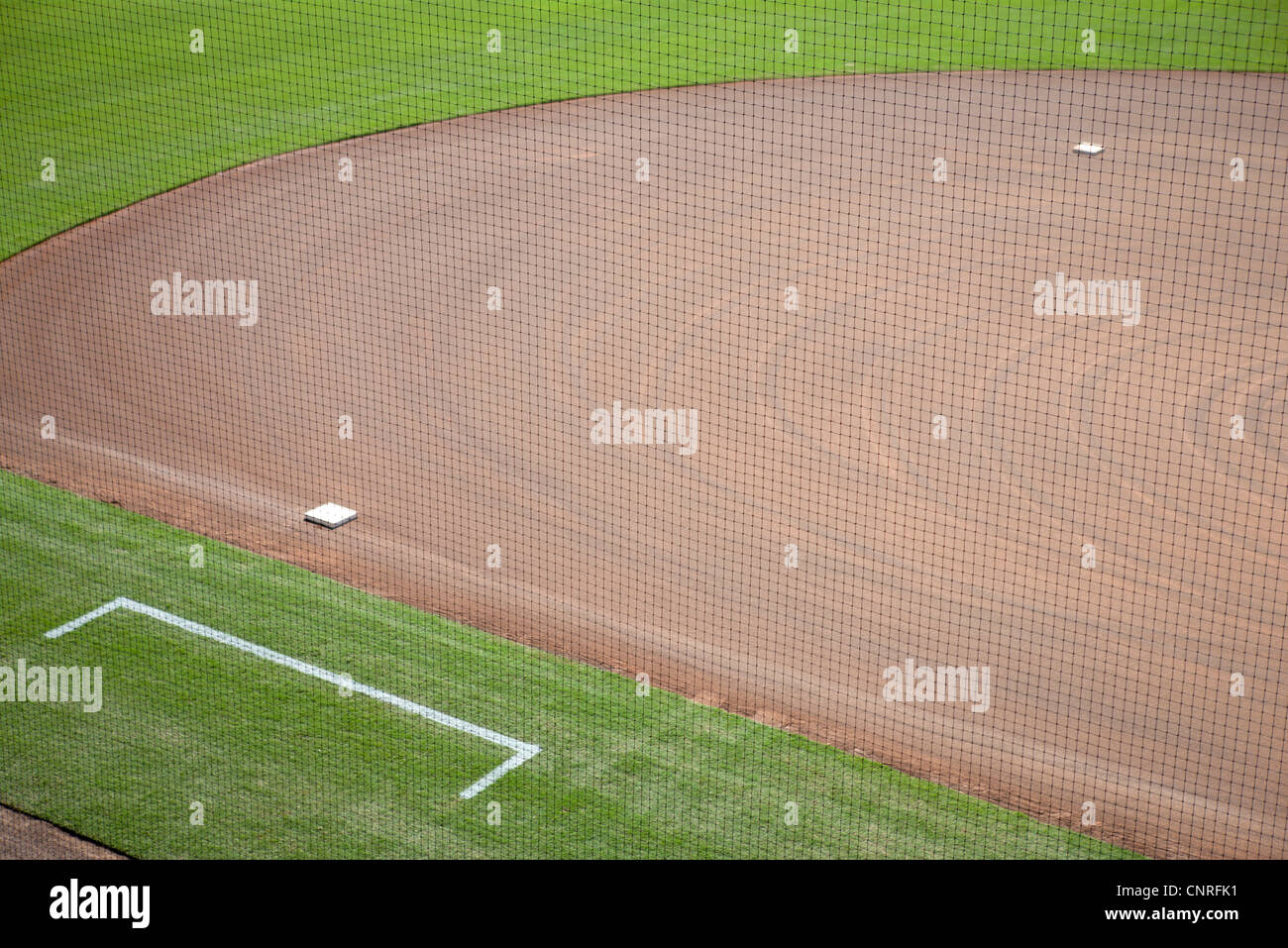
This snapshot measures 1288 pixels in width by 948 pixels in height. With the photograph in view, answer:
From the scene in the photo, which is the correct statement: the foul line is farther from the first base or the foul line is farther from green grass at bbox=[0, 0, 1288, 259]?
green grass at bbox=[0, 0, 1288, 259]

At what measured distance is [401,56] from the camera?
24.7 m

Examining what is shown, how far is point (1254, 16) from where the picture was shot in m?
25.7

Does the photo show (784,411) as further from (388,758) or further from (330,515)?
(388,758)

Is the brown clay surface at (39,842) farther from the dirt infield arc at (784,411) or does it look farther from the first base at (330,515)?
the first base at (330,515)

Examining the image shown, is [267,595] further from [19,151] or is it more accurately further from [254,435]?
[19,151]

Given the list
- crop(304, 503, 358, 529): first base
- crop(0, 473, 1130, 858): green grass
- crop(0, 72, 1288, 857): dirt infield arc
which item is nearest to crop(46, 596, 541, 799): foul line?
crop(0, 473, 1130, 858): green grass

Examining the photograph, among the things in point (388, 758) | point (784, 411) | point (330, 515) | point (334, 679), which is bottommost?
point (388, 758)

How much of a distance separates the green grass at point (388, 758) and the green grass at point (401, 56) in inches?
382

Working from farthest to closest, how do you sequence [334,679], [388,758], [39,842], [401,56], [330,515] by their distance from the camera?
[401,56]
[330,515]
[334,679]
[388,758]
[39,842]

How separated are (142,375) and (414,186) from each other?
5.55 metres

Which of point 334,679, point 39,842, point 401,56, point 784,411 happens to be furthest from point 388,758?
point 401,56

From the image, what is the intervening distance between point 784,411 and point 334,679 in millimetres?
5320

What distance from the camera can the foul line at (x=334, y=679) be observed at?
9.30m

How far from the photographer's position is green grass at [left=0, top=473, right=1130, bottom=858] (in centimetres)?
870
